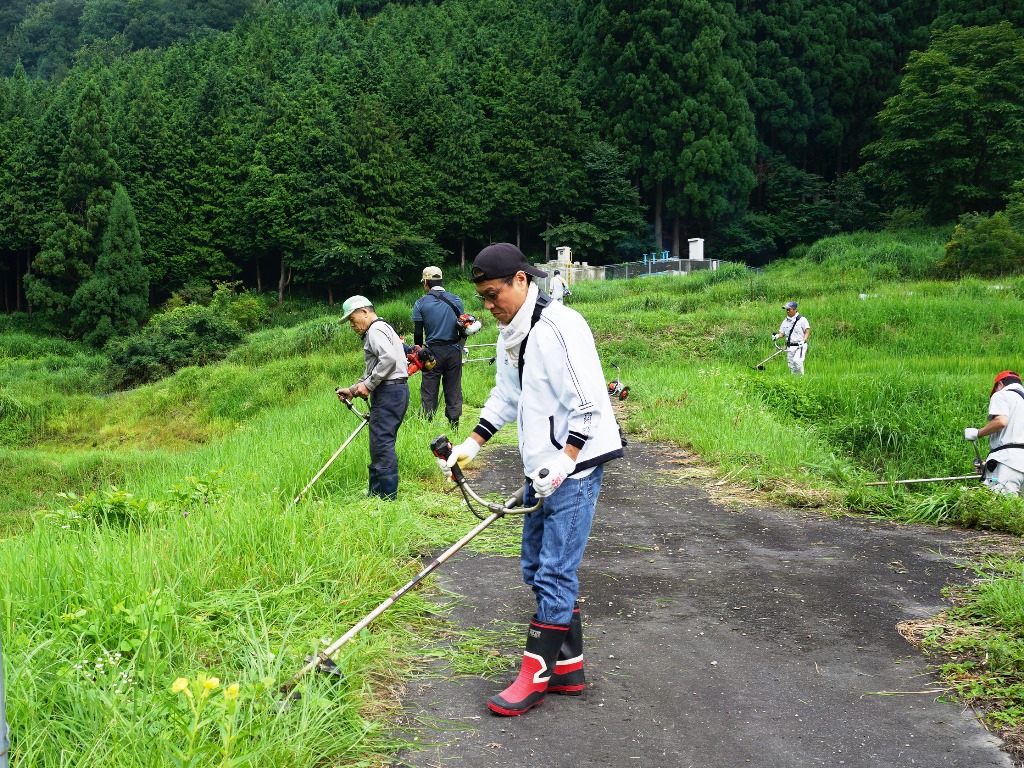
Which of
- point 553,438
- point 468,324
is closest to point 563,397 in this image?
point 553,438

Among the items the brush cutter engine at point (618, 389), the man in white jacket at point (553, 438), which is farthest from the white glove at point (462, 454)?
the brush cutter engine at point (618, 389)

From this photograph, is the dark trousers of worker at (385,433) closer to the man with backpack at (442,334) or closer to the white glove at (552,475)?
the man with backpack at (442,334)

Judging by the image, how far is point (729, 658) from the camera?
4.01 meters

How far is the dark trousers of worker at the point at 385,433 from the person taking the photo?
20.9ft

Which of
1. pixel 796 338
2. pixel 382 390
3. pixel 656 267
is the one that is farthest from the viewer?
pixel 656 267

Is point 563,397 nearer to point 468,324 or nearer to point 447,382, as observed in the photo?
point 468,324

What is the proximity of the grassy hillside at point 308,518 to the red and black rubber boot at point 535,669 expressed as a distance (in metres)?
0.46

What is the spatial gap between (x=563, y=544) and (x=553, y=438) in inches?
16.4

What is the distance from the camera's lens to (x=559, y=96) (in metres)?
39.9

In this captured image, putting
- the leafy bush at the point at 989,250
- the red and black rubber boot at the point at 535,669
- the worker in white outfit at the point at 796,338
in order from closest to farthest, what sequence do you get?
the red and black rubber boot at the point at 535,669
the worker in white outfit at the point at 796,338
the leafy bush at the point at 989,250

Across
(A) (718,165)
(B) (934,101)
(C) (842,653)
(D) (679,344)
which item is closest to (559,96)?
(A) (718,165)

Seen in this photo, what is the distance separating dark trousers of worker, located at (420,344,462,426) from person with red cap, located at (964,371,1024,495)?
488cm

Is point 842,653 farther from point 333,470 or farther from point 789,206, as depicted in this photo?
point 789,206

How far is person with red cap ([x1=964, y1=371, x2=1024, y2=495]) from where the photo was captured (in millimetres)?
7508
